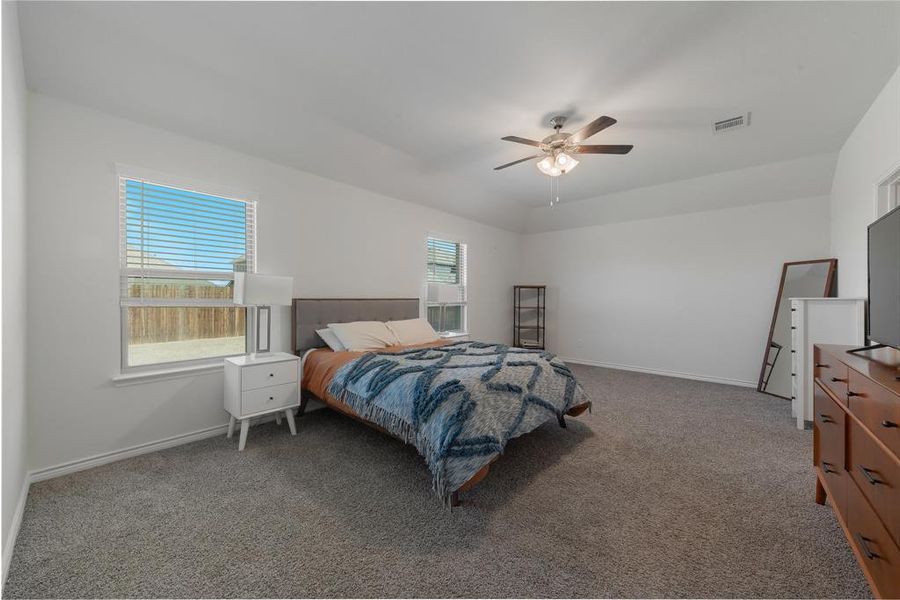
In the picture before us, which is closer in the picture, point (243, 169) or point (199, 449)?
point (199, 449)

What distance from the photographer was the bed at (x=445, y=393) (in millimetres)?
1978

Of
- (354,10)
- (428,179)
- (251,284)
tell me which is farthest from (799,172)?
(251,284)

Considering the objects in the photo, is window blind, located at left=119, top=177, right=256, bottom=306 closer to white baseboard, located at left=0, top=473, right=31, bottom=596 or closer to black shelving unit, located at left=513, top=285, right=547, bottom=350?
white baseboard, located at left=0, top=473, right=31, bottom=596

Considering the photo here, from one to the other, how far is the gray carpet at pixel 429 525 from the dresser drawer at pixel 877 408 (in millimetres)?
713

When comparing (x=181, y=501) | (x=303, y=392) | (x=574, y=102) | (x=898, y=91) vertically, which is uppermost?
(x=574, y=102)

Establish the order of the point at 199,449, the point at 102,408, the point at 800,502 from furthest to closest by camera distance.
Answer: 1. the point at 199,449
2. the point at 102,408
3. the point at 800,502

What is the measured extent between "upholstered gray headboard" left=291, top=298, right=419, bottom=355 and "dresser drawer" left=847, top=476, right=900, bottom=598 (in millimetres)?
3717

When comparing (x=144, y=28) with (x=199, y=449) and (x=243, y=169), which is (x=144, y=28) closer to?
(x=243, y=169)

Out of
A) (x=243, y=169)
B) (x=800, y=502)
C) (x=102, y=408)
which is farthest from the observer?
(x=243, y=169)

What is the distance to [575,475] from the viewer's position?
2324 millimetres

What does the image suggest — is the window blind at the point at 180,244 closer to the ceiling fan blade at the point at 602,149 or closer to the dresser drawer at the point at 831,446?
the ceiling fan blade at the point at 602,149

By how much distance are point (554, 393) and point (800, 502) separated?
147cm

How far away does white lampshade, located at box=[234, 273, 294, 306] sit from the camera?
275 centimetres

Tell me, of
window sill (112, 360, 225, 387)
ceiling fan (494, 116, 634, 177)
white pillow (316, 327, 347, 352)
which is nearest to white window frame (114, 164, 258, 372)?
window sill (112, 360, 225, 387)
